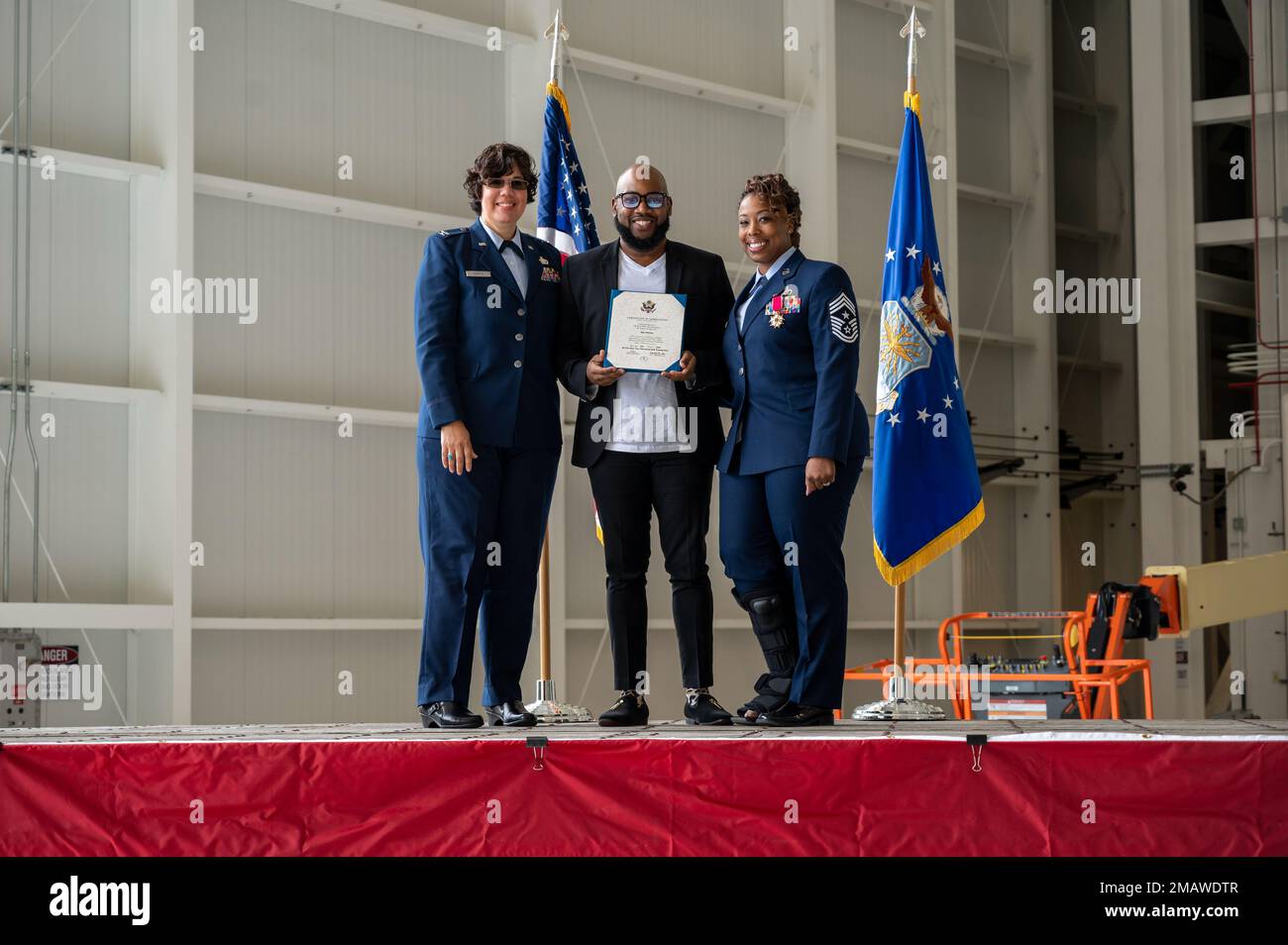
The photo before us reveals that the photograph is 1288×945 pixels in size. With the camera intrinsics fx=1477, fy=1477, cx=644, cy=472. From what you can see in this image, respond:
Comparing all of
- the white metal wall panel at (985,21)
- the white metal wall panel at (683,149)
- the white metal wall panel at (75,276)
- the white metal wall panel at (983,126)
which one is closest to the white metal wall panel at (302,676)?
the white metal wall panel at (75,276)

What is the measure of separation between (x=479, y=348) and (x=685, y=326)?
24.7 inches

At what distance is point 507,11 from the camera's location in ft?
36.4

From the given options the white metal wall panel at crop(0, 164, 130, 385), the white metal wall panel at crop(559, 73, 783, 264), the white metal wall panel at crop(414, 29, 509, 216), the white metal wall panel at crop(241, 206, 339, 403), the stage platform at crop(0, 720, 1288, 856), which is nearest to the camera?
the stage platform at crop(0, 720, 1288, 856)

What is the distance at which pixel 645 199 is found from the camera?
441 cm

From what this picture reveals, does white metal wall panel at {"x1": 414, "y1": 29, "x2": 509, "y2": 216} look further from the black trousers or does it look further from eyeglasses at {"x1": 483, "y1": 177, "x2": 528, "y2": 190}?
the black trousers

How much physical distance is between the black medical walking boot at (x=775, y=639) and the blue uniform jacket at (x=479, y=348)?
830mm

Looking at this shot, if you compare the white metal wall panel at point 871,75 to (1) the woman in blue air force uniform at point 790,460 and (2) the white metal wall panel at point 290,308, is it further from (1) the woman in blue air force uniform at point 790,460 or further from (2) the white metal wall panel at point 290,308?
(1) the woman in blue air force uniform at point 790,460

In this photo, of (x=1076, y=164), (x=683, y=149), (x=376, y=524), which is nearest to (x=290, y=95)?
(x=376, y=524)

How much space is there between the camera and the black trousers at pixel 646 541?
14.6ft

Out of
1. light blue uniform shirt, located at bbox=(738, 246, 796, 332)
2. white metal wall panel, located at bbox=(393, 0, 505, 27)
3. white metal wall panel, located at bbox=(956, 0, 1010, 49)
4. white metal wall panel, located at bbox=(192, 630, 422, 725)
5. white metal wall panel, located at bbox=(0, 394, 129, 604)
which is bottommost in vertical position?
white metal wall panel, located at bbox=(192, 630, 422, 725)

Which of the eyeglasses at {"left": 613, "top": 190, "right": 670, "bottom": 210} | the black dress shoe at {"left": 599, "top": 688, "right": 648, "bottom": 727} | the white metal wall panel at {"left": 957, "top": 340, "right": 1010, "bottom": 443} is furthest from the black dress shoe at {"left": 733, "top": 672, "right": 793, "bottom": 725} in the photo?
the white metal wall panel at {"left": 957, "top": 340, "right": 1010, "bottom": 443}

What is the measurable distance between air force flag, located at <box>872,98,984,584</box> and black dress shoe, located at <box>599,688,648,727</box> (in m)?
1.60

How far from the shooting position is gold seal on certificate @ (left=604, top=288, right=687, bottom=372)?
14.4 feet
